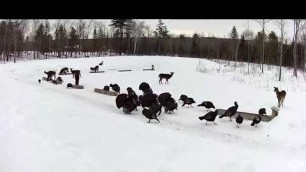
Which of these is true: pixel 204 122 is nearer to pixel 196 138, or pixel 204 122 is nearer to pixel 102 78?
pixel 196 138

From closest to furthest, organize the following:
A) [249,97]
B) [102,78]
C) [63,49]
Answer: [249,97], [102,78], [63,49]

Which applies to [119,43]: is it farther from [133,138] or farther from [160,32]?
[133,138]

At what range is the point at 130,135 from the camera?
8.08 meters

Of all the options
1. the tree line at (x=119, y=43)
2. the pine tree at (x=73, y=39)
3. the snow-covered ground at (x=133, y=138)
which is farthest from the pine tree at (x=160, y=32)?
the snow-covered ground at (x=133, y=138)

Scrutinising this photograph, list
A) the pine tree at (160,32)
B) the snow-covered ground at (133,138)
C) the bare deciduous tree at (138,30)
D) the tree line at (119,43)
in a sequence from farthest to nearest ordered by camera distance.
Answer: the pine tree at (160,32), the bare deciduous tree at (138,30), the tree line at (119,43), the snow-covered ground at (133,138)

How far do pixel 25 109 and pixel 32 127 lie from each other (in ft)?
6.78

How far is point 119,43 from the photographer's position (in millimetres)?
54688

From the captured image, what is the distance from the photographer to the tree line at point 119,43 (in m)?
44.8

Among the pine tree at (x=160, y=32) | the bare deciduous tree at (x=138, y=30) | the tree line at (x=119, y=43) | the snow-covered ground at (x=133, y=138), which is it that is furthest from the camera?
the pine tree at (x=160, y=32)

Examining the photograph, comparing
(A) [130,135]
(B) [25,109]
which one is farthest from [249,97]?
(B) [25,109]

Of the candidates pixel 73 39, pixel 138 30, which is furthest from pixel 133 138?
pixel 138 30

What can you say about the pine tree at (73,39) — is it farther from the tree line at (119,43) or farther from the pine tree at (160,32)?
the pine tree at (160,32)

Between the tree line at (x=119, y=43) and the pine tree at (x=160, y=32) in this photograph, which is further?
the pine tree at (x=160, y=32)

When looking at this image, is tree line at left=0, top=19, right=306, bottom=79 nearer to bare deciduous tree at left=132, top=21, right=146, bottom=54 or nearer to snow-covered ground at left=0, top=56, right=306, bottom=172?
bare deciduous tree at left=132, top=21, right=146, bottom=54
